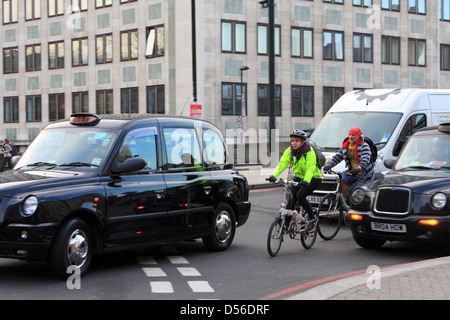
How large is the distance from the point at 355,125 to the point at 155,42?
1144 inches

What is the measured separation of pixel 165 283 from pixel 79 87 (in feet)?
132

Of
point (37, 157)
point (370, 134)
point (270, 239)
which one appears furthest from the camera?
point (370, 134)

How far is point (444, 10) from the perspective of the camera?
49.8 meters

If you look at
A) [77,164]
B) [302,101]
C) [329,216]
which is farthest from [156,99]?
[77,164]

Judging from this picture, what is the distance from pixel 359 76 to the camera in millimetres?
45781

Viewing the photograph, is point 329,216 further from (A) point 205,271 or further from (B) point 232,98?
(B) point 232,98

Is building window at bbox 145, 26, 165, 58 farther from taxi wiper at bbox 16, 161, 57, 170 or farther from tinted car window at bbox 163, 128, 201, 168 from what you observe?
taxi wiper at bbox 16, 161, 57, 170

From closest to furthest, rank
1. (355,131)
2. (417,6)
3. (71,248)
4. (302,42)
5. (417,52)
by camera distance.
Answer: (71,248), (355,131), (302,42), (417,6), (417,52)

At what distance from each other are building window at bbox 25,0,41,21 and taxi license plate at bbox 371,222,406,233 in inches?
1675

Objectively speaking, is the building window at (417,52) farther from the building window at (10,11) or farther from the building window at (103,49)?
the building window at (10,11)

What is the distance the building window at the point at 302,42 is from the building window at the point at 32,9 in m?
17.9
